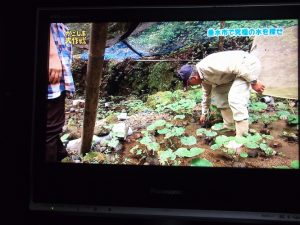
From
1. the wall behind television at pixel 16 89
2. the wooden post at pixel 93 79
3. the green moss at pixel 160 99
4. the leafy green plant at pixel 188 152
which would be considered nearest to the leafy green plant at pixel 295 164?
the leafy green plant at pixel 188 152

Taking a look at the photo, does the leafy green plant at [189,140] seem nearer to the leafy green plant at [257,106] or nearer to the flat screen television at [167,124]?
the flat screen television at [167,124]

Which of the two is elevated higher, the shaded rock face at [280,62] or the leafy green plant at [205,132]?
the shaded rock face at [280,62]

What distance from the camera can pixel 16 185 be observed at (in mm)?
1891

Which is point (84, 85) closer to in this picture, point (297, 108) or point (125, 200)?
point (125, 200)

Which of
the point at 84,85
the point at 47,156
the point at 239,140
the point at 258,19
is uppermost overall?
the point at 258,19

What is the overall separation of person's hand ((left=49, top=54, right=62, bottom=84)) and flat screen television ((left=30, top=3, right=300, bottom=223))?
2cm

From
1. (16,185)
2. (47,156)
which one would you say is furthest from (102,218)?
(16,185)

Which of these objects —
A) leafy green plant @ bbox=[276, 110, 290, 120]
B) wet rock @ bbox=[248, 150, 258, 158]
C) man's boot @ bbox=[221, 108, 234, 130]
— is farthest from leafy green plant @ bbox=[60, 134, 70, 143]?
leafy green plant @ bbox=[276, 110, 290, 120]

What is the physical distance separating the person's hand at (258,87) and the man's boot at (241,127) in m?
0.15

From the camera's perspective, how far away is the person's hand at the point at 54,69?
66.9 inches

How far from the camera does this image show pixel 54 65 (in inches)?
67.1

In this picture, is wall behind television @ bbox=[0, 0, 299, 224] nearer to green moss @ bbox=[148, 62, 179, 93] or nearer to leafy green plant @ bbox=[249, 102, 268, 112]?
green moss @ bbox=[148, 62, 179, 93]

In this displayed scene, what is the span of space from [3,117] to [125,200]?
2.75 feet

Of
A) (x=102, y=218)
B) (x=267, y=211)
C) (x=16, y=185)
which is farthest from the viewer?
(x=16, y=185)
